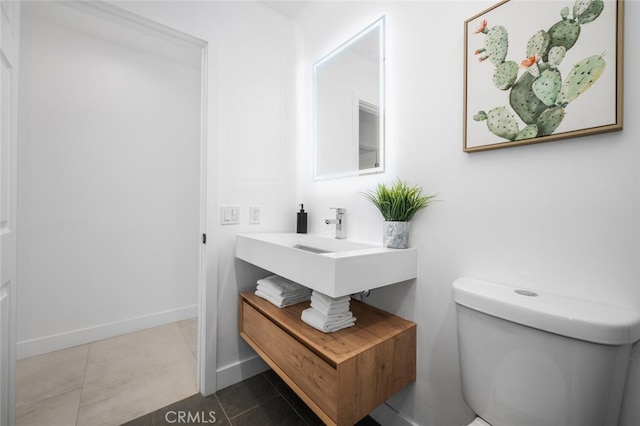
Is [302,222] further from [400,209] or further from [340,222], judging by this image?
[400,209]

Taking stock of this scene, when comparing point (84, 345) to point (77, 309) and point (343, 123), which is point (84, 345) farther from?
point (343, 123)

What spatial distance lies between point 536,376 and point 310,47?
2055 millimetres

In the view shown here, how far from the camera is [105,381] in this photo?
5.29 ft

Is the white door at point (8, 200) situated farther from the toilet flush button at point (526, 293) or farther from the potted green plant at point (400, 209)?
the toilet flush button at point (526, 293)

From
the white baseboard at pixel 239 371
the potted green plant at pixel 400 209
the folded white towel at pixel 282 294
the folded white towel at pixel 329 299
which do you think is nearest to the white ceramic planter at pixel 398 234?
the potted green plant at pixel 400 209

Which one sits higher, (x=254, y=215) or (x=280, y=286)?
(x=254, y=215)

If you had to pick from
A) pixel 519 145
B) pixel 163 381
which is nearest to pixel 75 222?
pixel 163 381

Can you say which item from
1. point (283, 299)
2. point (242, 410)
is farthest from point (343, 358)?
point (242, 410)

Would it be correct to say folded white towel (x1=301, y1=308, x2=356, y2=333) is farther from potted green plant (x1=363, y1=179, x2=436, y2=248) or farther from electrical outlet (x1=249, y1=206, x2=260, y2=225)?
electrical outlet (x1=249, y1=206, x2=260, y2=225)

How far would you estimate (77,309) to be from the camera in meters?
2.02

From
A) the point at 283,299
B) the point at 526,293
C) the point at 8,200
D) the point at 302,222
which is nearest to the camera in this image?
the point at 526,293

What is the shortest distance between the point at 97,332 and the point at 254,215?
66.7 inches

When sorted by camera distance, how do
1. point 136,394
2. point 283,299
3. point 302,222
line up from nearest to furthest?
point 283,299
point 136,394
point 302,222

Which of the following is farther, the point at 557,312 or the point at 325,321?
the point at 325,321
